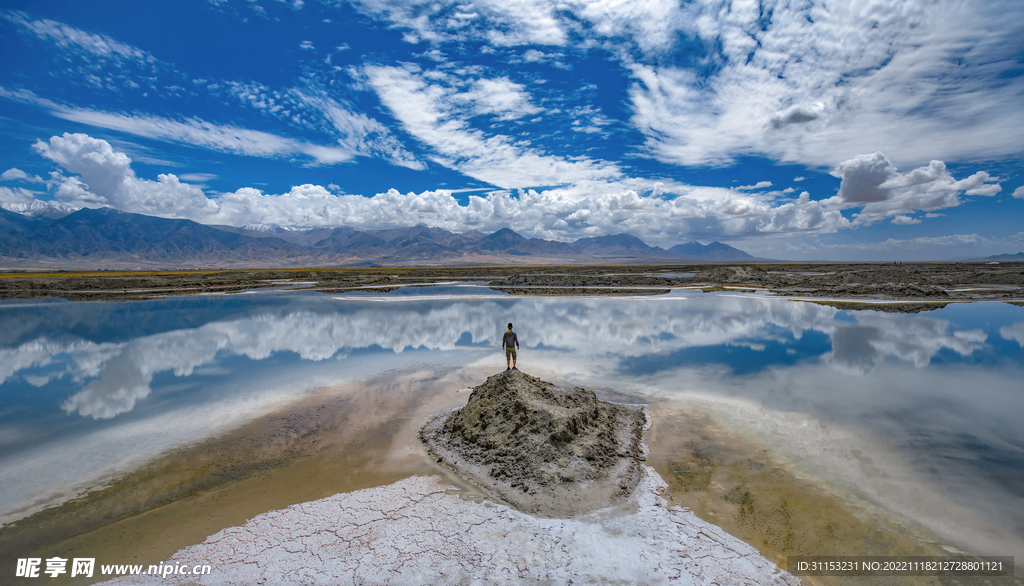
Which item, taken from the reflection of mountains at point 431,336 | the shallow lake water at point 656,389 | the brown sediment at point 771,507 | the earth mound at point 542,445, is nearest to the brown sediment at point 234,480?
the shallow lake water at point 656,389

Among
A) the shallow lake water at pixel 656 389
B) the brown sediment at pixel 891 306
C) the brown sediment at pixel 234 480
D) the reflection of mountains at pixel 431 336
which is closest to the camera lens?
the brown sediment at pixel 234 480

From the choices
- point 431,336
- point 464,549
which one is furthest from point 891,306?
point 464,549

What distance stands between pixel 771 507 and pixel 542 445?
3.63 m

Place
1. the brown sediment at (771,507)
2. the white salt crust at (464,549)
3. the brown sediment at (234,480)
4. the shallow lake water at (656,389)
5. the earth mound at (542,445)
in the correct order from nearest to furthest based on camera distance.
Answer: the white salt crust at (464,549)
the brown sediment at (771,507)
the brown sediment at (234,480)
the earth mound at (542,445)
the shallow lake water at (656,389)

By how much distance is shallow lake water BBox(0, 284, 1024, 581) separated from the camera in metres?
7.22

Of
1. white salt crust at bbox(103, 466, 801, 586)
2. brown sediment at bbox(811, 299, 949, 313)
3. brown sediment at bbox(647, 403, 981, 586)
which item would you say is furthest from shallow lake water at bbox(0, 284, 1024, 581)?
brown sediment at bbox(811, 299, 949, 313)

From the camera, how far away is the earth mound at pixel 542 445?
22.4ft

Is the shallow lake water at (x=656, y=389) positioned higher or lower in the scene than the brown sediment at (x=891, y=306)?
lower

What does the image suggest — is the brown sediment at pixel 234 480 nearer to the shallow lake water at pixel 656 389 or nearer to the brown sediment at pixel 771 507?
the shallow lake water at pixel 656 389

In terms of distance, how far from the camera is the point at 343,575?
5.05m

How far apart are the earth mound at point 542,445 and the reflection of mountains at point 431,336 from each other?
22.8ft

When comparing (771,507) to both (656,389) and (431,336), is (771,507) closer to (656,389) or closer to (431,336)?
(656,389)

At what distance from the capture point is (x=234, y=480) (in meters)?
7.44

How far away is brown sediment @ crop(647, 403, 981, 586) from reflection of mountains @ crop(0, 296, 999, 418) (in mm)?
7870
